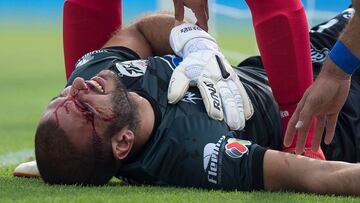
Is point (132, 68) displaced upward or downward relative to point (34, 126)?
upward

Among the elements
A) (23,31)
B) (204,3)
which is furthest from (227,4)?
(204,3)

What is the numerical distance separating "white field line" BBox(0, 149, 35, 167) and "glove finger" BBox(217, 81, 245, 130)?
1.22 m

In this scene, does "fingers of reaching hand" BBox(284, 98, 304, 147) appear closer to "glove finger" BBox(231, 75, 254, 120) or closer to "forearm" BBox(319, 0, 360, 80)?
"forearm" BBox(319, 0, 360, 80)

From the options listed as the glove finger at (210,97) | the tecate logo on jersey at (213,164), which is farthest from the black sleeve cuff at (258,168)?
the glove finger at (210,97)

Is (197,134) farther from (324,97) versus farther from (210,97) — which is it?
(324,97)

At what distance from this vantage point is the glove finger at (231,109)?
12.1 feet

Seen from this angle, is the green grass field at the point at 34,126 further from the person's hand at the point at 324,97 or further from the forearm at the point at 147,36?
the forearm at the point at 147,36

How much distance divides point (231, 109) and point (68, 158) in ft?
2.06

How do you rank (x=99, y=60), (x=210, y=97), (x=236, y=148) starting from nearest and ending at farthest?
(x=236, y=148) < (x=210, y=97) < (x=99, y=60)

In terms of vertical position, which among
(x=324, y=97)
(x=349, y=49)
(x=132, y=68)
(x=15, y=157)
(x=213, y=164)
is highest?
(x=349, y=49)

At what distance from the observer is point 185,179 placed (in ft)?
11.4

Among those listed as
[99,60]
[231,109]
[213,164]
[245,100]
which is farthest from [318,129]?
[99,60]

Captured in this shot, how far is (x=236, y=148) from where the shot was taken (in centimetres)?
342

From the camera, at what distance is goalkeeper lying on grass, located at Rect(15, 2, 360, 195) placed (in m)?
3.38
